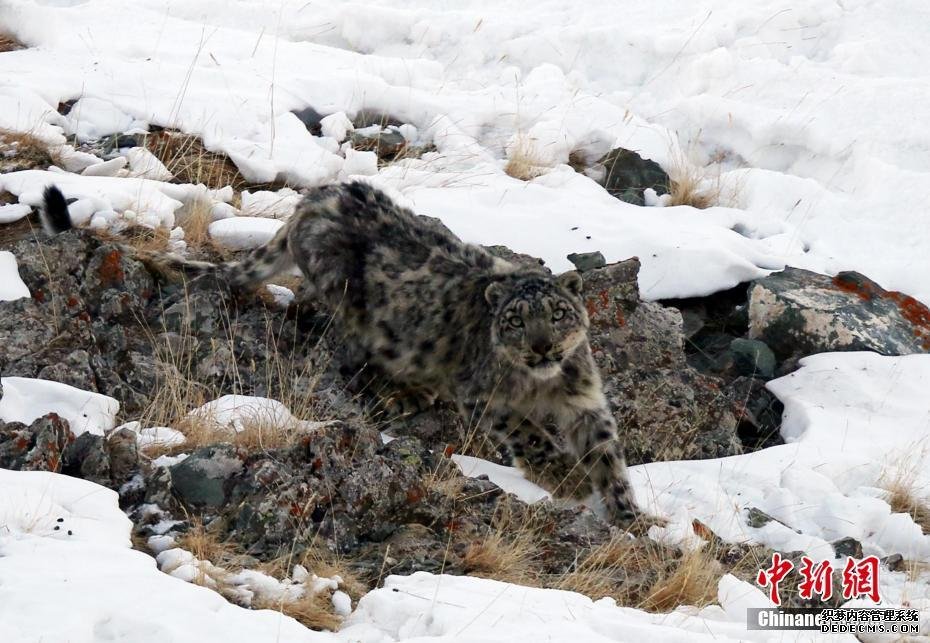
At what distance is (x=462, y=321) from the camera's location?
8.77 m

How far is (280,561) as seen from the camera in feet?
18.1

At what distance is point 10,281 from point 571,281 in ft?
13.6

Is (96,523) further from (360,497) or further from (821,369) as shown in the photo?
(821,369)

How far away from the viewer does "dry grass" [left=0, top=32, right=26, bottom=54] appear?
42.5 feet

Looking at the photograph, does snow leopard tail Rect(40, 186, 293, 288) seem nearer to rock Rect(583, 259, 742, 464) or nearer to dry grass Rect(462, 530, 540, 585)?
rock Rect(583, 259, 742, 464)

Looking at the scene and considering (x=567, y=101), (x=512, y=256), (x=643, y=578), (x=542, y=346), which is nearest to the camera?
(x=643, y=578)

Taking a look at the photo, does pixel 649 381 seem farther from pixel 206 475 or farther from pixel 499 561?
pixel 206 475

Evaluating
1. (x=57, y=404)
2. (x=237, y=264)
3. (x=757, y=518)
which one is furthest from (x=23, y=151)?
(x=757, y=518)

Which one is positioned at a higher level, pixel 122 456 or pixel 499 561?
pixel 122 456

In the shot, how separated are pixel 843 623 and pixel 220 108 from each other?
8.84 m

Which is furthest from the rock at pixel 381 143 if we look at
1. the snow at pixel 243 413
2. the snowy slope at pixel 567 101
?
the snow at pixel 243 413

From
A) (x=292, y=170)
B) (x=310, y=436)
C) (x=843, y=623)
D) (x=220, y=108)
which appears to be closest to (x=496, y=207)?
(x=292, y=170)

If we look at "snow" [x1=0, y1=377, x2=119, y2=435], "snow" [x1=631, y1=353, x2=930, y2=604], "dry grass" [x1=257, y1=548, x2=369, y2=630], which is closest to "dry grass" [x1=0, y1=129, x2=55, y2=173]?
"snow" [x1=0, y1=377, x2=119, y2=435]

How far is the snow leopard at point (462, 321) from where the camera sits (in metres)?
8.16
